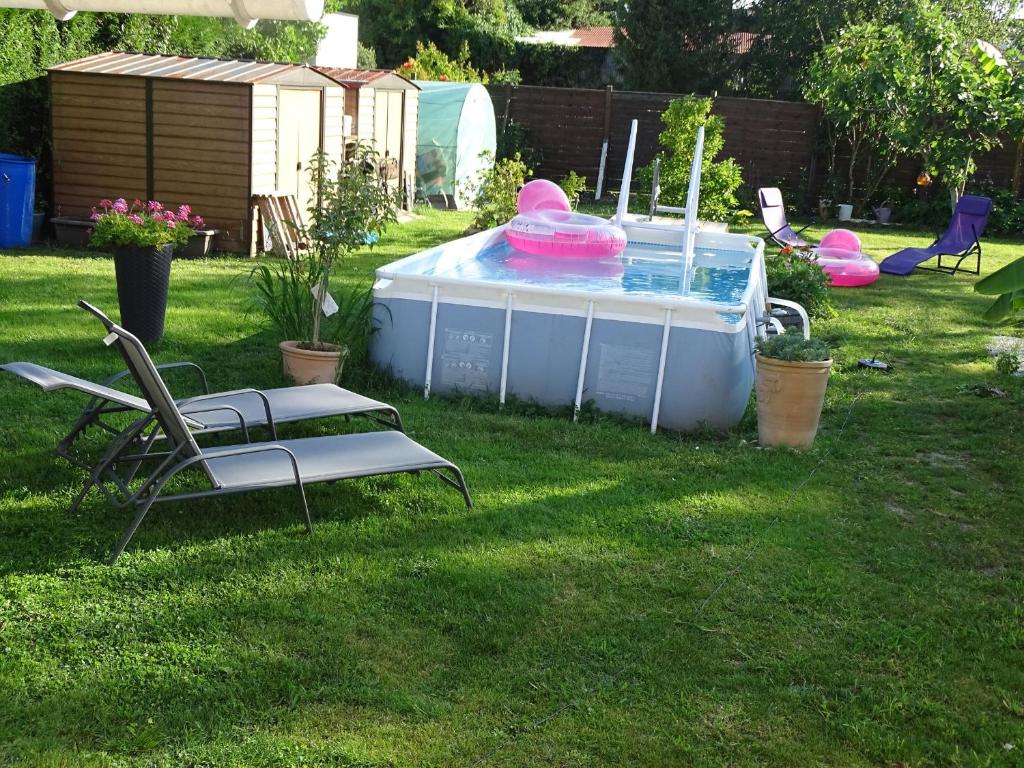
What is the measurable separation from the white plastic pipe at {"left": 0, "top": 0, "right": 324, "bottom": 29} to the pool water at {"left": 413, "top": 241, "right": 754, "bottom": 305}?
3.26 meters

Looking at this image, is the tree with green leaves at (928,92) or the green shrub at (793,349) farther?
the tree with green leaves at (928,92)

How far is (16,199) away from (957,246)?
11.4 m

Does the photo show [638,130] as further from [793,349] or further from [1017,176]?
[793,349]

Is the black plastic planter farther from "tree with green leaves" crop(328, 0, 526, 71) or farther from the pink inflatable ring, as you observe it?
"tree with green leaves" crop(328, 0, 526, 71)

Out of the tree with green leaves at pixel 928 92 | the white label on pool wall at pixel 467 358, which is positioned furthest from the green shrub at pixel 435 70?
the white label on pool wall at pixel 467 358

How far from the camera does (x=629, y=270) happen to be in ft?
36.3

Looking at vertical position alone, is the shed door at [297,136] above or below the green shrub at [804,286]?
above

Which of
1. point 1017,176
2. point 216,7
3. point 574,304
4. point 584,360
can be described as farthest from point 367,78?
point 1017,176

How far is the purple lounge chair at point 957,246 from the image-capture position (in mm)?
13930

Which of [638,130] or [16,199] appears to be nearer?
[16,199]

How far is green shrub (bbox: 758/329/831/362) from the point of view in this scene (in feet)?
20.6

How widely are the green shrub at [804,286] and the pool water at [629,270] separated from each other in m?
0.34

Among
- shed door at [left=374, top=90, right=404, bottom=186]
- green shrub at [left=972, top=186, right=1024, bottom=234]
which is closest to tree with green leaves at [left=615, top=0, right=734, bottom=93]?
green shrub at [left=972, top=186, right=1024, bottom=234]

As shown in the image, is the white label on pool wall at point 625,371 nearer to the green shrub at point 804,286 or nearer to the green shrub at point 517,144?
the green shrub at point 804,286
